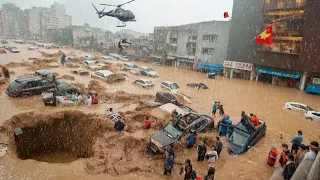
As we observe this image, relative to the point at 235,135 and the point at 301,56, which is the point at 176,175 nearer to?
the point at 235,135

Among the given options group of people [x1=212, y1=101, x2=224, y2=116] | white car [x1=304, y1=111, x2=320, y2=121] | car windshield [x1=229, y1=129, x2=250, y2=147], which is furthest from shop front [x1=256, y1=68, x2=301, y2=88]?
car windshield [x1=229, y1=129, x2=250, y2=147]

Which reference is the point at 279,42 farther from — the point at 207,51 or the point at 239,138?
the point at 239,138

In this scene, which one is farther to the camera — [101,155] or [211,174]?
[101,155]

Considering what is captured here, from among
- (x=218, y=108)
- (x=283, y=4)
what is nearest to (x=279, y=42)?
(x=283, y=4)

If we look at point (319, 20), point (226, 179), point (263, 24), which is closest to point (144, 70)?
point (263, 24)

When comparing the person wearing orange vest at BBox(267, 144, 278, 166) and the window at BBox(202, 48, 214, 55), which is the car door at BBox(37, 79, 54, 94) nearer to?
the person wearing orange vest at BBox(267, 144, 278, 166)

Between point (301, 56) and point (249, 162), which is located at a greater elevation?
point (301, 56)

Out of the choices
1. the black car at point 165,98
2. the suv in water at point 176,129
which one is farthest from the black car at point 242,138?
the black car at point 165,98
